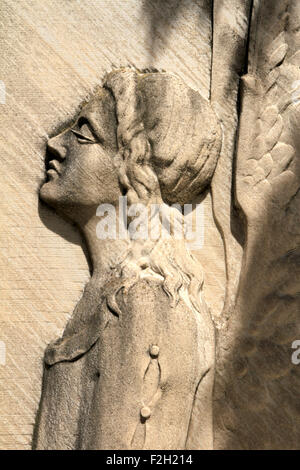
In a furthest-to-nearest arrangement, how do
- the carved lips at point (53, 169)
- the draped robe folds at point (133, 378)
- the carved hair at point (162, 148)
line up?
1. the carved lips at point (53, 169)
2. the carved hair at point (162, 148)
3. the draped robe folds at point (133, 378)

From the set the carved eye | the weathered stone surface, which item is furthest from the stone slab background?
the carved eye

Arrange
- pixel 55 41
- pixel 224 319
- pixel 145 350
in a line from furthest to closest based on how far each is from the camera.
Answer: pixel 55 41 → pixel 224 319 → pixel 145 350

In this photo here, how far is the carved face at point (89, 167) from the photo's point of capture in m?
3.01

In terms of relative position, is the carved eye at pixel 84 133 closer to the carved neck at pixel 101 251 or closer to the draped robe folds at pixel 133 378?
the carved neck at pixel 101 251

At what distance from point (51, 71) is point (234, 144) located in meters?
0.83

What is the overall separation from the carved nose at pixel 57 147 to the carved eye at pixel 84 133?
8 centimetres

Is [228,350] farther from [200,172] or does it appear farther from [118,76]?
[118,76]

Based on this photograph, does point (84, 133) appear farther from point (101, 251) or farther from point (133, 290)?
point (133, 290)

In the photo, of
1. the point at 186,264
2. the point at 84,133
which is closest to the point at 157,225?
the point at 186,264

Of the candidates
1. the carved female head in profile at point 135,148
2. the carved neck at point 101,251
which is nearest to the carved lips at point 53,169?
the carved female head in profile at point 135,148

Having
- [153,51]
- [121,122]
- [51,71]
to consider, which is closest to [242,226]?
[121,122]

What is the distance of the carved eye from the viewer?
303cm

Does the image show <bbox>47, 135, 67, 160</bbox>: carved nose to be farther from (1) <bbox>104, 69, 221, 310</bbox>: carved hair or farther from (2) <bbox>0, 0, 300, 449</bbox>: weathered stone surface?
(1) <bbox>104, 69, 221, 310</bbox>: carved hair

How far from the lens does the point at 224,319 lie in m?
2.99
